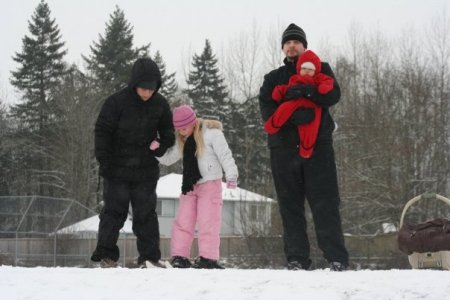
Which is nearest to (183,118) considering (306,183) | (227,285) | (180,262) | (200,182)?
(200,182)

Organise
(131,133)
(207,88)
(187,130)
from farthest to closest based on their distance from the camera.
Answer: (207,88)
(187,130)
(131,133)

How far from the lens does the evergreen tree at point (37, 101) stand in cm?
4891

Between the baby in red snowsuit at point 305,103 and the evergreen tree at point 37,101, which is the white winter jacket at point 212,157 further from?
the evergreen tree at point 37,101

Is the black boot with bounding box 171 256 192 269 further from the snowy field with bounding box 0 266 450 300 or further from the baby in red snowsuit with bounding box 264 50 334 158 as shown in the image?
the snowy field with bounding box 0 266 450 300

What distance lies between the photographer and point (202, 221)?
6262 mm

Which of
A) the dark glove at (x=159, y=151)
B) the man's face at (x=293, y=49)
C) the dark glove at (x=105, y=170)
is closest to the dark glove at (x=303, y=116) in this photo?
the man's face at (x=293, y=49)

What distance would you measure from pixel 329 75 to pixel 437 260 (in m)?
2.84

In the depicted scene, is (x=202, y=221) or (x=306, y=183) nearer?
(x=306, y=183)

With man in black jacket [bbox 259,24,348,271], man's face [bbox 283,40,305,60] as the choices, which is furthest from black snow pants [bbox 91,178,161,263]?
man's face [bbox 283,40,305,60]

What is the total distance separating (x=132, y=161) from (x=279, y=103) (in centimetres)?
153

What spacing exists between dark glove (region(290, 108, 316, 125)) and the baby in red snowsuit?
3 centimetres

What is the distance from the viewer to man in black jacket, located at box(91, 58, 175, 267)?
605 centimetres

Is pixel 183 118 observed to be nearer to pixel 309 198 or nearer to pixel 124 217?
pixel 124 217

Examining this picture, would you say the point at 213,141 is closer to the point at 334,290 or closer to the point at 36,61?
the point at 334,290
